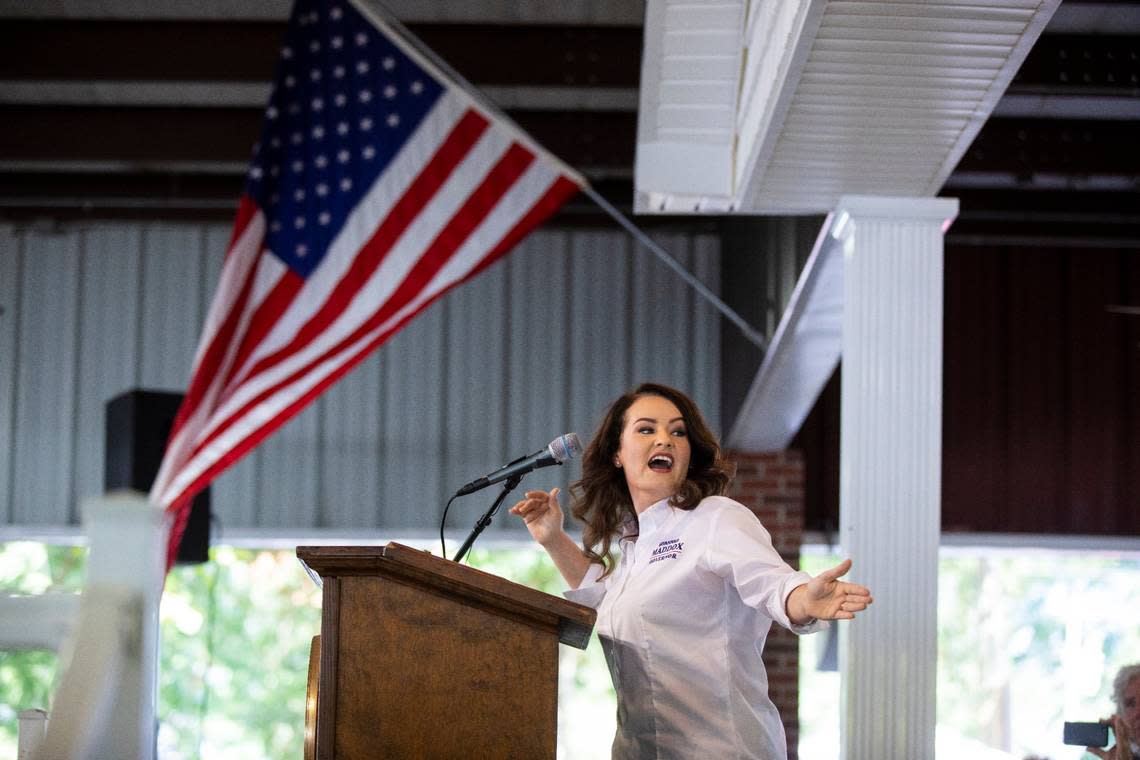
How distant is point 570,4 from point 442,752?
437 centimetres

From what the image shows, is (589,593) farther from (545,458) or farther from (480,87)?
(480,87)

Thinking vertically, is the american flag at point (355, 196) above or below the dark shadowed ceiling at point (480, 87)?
below

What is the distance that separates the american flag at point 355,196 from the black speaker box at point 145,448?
1.55 metres

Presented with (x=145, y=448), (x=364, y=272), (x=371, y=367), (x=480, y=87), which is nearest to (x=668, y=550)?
(x=364, y=272)

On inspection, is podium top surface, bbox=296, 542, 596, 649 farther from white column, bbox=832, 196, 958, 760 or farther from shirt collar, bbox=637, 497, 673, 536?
white column, bbox=832, 196, 958, 760

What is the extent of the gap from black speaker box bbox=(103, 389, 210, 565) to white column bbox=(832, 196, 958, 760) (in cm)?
395

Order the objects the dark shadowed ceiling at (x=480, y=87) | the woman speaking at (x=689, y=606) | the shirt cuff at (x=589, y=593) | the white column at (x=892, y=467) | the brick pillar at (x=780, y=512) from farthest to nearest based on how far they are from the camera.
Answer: the brick pillar at (x=780, y=512), the dark shadowed ceiling at (x=480, y=87), the white column at (x=892, y=467), the shirt cuff at (x=589, y=593), the woman speaking at (x=689, y=606)

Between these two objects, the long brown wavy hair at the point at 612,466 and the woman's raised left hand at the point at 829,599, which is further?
the long brown wavy hair at the point at 612,466

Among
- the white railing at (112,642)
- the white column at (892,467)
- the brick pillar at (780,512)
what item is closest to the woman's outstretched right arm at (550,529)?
the white column at (892,467)

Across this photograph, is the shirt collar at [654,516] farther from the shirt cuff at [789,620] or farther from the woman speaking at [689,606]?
the shirt cuff at [789,620]

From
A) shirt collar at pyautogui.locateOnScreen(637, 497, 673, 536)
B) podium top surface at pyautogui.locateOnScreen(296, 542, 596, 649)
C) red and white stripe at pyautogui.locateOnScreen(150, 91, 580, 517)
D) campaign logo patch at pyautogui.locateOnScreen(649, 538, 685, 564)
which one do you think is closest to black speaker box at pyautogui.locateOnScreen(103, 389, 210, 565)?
red and white stripe at pyautogui.locateOnScreen(150, 91, 580, 517)

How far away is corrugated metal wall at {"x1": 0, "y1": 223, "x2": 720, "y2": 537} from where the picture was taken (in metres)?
7.80

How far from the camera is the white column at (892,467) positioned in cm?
314

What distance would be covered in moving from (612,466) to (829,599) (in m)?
0.91
